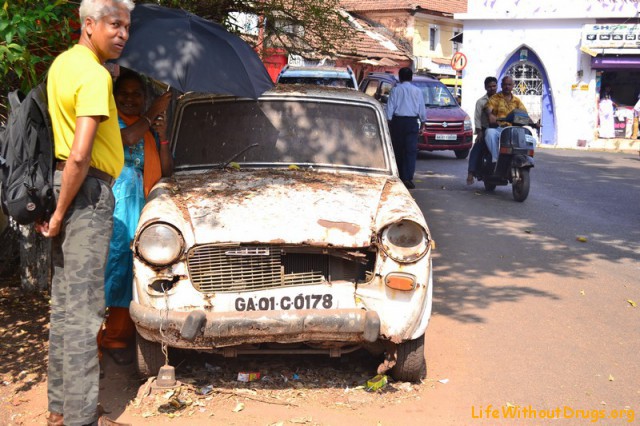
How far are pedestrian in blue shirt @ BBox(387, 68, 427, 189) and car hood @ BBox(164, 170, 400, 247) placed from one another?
7.47m

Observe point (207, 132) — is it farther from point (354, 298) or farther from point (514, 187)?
point (514, 187)

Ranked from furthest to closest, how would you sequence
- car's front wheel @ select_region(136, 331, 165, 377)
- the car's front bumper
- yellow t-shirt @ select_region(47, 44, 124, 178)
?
car's front wheel @ select_region(136, 331, 165, 377), the car's front bumper, yellow t-shirt @ select_region(47, 44, 124, 178)

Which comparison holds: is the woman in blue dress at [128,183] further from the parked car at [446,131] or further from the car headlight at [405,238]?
the parked car at [446,131]

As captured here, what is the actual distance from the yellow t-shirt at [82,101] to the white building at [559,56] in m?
28.2

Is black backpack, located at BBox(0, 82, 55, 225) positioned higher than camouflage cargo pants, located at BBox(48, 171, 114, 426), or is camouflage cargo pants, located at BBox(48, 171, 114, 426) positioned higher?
black backpack, located at BBox(0, 82, 55, 225)

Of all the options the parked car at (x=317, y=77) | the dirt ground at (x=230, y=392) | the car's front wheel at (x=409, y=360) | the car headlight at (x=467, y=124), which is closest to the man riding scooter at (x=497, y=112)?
the parked car at (x=317, y=77)

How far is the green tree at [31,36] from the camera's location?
4211mm

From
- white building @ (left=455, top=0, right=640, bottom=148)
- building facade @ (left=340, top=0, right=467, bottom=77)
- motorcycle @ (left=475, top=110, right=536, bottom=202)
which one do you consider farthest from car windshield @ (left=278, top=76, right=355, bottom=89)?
building facade @ (left=340, top=0, right=467, bottom=77)

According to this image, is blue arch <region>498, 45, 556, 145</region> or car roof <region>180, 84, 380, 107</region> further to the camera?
blue arch <region>498, 45, 556, 145</region>

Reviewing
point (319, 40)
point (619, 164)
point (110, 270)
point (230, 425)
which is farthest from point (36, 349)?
point (619, 164)

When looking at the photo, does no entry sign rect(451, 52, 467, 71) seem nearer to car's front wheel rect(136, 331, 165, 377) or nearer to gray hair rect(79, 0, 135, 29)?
car's front wheel rect(136, 331, 165, 377)

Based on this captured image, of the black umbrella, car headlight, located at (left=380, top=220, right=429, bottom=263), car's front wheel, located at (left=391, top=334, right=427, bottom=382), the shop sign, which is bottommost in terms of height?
car's front wheel, located at (left=391, top=334, right=427, bottom=382)

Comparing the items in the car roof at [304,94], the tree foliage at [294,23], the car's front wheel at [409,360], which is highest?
the tree foliage at [294,23]

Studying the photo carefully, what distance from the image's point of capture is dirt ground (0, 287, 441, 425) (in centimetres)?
443
